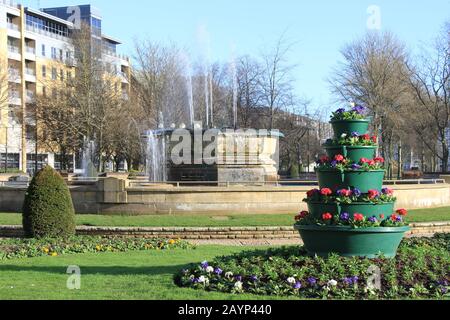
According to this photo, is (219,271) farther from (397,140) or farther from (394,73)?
(397,140)

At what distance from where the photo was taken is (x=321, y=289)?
840 cm

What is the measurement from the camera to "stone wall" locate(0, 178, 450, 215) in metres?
21.8

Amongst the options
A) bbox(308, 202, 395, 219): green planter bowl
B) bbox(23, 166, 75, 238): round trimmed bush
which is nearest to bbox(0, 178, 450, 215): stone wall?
bbox(23, 166, 75, 238): round trimmed bush

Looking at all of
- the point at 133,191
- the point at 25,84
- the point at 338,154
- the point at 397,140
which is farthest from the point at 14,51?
the point at 338,154

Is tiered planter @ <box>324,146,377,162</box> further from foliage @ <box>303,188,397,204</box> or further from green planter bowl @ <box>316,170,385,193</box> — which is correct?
foliage @ <box>303,188,397,204</box>

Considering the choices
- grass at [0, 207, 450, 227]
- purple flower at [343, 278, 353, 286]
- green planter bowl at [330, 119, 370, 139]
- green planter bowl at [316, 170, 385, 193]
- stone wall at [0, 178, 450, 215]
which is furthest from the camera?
stone wall at [0, 178, 450, 215]

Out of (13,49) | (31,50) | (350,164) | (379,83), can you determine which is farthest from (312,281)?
(31,50)

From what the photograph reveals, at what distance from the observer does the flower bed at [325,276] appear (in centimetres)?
838

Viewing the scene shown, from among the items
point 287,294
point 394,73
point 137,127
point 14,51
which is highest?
point 14,51

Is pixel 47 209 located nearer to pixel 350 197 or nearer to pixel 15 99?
pixel 350 197

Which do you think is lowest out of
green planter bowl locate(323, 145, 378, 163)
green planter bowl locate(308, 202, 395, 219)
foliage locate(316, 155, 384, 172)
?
green planter bowl locate(308, 202, 395, 219)

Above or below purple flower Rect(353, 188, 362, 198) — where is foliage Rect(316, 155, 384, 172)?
above

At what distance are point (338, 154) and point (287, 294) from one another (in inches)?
101

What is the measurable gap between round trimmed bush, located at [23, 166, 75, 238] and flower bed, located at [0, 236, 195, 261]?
0.59 metres
